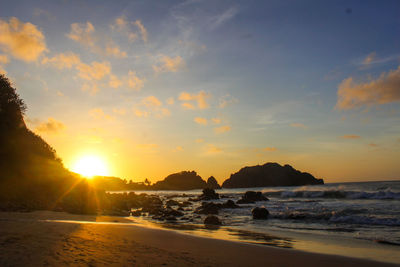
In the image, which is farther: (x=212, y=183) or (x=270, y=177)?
(x=212, y=183)

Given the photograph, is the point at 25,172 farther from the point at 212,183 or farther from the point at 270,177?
the point at 212,183

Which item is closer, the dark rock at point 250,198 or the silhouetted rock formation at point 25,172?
the silhouetted rock formation at point 25,172

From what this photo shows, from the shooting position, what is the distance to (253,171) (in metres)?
186

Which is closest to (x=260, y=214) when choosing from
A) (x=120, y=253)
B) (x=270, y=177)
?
(x=120, y=253)

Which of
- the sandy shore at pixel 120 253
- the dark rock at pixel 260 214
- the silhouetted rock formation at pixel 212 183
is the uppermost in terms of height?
the sandy shore at pixel 120 253

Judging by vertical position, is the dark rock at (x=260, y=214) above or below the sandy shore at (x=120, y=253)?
below

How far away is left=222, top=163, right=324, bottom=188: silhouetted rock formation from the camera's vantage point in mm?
165625

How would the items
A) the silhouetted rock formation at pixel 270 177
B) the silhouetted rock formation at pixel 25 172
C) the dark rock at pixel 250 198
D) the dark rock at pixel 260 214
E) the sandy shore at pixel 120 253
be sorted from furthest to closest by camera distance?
1. the silhouetted rock formation at pixel 270 177
2. the dark rock at pixel 250 198
3. the silhouetted rock formation at pixel 25 172
4. the dark rock at pixel 260 214
5. the sandy shore at pixel 120 253

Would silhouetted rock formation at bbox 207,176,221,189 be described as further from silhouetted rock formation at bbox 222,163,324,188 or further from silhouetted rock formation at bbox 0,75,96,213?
silhouetted rock formation at bbox 0,75,96,213

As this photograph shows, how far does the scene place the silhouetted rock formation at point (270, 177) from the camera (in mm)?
165625

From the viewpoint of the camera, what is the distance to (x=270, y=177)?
176250 mm

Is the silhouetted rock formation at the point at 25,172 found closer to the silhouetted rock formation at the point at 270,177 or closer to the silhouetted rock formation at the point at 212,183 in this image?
the silhouetted rock formation at the point at 270,177

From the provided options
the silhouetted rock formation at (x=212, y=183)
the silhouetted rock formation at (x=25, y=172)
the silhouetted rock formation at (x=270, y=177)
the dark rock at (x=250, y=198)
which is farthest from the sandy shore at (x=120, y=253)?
the silhouetted rock formation at (x=212, y=183)

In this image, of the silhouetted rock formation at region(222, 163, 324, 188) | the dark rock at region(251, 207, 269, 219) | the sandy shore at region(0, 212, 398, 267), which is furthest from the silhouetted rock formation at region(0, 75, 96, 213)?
the silhouetted rock formation at region(222, 163, 324, 188)
